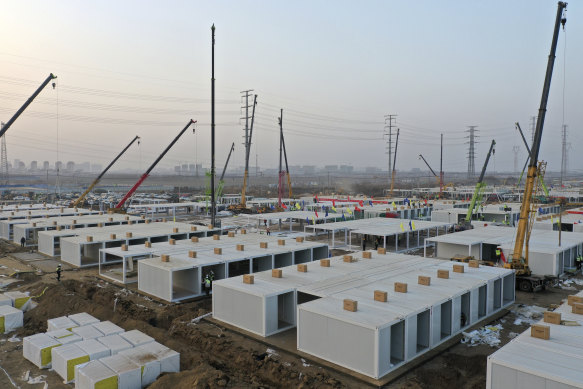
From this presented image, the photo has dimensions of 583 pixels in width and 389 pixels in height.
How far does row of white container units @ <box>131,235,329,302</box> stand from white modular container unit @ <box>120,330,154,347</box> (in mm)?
5597

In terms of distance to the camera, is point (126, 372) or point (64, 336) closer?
point (126, 372)

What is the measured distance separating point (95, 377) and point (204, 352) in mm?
4247

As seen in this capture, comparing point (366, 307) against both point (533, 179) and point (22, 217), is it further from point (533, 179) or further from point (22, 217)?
point (22, 217)

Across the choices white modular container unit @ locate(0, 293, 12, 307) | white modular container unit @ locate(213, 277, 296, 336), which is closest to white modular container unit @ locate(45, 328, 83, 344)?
white modular container unit @ locate(213, 277, 296, 336)

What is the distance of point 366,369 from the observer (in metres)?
13.6

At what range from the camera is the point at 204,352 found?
16.1 meters

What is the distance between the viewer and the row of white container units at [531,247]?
26750 millimetres

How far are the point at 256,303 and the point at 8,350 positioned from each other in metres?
9.58

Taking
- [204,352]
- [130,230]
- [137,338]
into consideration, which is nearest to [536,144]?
[204,352]

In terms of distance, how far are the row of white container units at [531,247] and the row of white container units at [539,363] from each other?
1535 centimetres

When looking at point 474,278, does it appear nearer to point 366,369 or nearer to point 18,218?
point 366,369

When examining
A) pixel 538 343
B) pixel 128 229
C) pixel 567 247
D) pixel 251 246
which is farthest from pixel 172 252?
pixel 567 247

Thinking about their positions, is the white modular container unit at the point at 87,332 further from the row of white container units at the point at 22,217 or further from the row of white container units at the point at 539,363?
the row of white container units at the point at 22,217

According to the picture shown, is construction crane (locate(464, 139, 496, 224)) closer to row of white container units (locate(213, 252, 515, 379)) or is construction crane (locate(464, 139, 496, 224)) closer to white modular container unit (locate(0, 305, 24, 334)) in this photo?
row of white container units (locate(213, 252, 515, 379))
